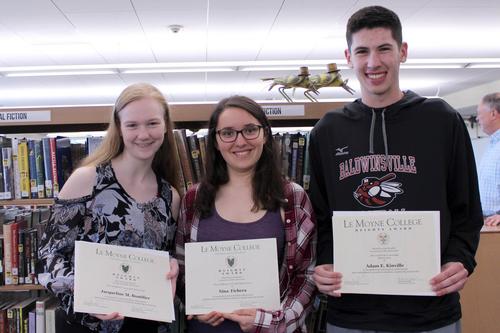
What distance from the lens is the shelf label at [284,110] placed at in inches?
92.5

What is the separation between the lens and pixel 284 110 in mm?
2355

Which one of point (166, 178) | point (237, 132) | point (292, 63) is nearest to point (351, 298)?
point (237, 132)

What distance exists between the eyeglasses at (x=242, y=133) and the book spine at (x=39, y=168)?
1.15m

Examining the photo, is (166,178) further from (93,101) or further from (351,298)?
(93,101)

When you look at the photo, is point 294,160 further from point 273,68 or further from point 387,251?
point 273,68

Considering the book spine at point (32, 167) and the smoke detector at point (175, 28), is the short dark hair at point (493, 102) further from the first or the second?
the book spine at point (32, 167)

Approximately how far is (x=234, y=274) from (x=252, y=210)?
267 millimetres

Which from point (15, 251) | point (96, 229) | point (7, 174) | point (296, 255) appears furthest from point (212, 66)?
point (296, 255)

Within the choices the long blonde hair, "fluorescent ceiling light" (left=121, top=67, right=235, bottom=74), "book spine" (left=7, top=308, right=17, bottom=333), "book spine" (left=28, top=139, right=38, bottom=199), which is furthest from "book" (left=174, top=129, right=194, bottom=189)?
"fluorescent ceiling light" (left=121, top=67, right=235, bottom=74)

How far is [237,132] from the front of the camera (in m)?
1.73

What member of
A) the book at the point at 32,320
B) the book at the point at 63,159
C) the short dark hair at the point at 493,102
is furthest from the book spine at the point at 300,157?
the short dark hair at the point at 493,102

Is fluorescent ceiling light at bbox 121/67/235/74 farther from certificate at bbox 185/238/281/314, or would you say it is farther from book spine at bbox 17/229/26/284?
certificate at bbox 185/238/281/314

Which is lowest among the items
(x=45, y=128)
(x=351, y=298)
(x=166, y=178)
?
(x=351, y=298)

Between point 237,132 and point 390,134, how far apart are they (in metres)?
0.58
